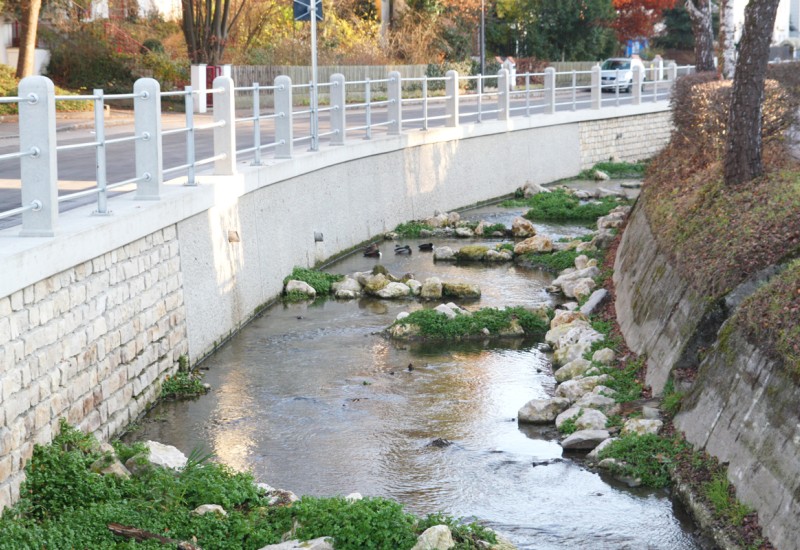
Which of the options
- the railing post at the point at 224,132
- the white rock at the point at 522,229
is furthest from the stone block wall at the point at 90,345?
the white rock at the point at 522,229

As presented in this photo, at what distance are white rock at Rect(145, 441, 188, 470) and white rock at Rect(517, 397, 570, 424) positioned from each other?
10.5ft

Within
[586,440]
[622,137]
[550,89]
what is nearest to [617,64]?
[622,137]

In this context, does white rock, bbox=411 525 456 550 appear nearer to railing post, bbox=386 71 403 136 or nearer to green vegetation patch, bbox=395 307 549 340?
green vegetation patch, bbox=395 307 549 340

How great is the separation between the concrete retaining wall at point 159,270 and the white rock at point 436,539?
8.49 ft

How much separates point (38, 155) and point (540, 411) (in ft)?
16.0

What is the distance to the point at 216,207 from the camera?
13656 mm

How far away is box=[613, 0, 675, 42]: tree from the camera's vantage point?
63.6 meters

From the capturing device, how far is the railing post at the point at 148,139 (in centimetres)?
1130

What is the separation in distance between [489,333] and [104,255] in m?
5.64

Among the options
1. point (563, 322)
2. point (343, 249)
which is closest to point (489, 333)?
point (563, 322)

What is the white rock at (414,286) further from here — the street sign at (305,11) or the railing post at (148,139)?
the railing post at (148,139)

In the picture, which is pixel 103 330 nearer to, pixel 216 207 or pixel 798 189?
pixel 216 207

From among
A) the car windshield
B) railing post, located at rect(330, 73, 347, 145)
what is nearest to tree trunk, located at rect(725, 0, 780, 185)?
railing post, located at rect(330, 73, 347, 145)

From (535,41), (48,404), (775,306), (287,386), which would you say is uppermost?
(535,41)
